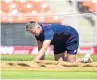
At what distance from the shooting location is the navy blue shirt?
790cm

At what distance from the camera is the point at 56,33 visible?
8.24m

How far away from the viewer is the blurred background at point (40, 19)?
15.0 meters

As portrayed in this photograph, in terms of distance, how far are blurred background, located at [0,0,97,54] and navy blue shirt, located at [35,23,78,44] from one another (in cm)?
581

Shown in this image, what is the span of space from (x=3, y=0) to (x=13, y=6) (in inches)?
22.3

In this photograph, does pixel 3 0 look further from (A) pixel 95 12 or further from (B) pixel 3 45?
(A) pixel 95 12

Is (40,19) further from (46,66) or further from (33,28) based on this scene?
(46,66)

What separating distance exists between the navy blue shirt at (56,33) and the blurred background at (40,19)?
19.1ft

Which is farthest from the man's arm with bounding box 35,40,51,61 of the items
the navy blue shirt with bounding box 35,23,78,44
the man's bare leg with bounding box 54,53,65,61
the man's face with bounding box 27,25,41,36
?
the man's bare leg with bounding box 54,53,65,61

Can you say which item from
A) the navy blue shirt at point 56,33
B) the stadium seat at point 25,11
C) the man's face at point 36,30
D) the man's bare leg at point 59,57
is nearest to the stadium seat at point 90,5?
the stadium seat at point 25,11

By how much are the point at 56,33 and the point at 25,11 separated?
892 cm

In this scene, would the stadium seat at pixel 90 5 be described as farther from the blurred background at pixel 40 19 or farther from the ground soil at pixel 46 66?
the ground soil at pixel 46 66

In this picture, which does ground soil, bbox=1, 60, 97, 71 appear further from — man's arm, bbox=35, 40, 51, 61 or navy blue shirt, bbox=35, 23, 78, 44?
navy blue shirt, bbox=35, 23, 78, 44

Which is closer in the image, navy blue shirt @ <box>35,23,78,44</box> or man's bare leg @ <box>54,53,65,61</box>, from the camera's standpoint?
navy blue shirt @ <box>35,23,78,44</box>

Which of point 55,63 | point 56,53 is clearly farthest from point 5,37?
point 55,63
